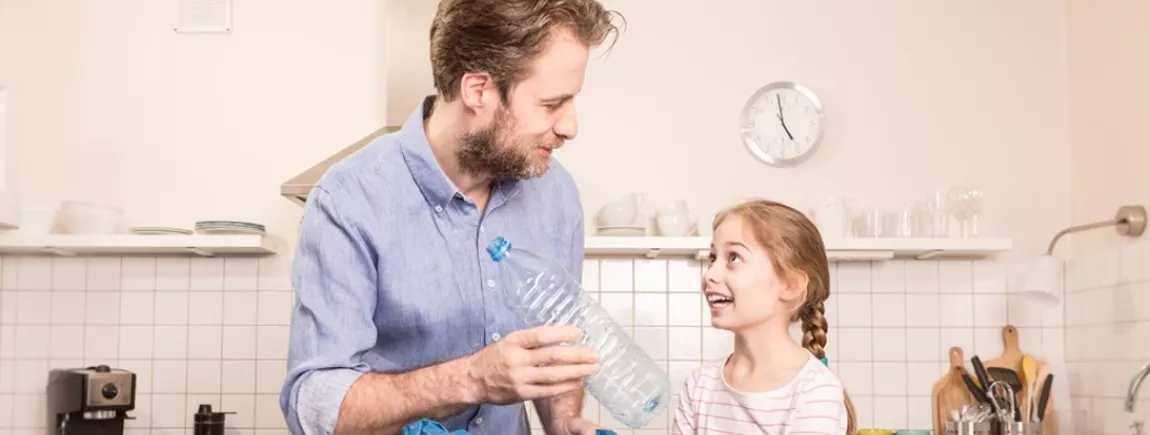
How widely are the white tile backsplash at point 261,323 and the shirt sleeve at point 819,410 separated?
76.3 inches

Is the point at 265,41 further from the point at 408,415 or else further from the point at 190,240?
the point at 408,415

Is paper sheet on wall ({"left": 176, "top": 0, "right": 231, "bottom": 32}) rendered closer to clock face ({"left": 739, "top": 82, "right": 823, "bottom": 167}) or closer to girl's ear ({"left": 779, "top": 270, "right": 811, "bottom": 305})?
clock face ({"left": 739, "top": 82, "right": 823, "bottom": 167})

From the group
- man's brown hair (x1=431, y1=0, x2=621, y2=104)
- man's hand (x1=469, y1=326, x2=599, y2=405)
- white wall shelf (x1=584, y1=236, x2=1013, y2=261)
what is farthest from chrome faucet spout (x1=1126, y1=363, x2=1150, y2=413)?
man's hand (x1=469, y1=326, x2=599, y2=405)

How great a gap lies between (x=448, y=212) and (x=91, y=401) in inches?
81.7

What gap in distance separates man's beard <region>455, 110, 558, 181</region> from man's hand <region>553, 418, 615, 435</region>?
387 millimetres

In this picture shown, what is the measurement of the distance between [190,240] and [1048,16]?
273 centimetres

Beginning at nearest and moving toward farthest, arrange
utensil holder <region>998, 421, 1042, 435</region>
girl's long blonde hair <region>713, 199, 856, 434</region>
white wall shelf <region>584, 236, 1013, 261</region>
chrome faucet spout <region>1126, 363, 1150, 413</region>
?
girl's long blonde hair <region>713, 199, 856, 434</region>
chrome faucet spout <region>1126, 363, 1150, 413</region>
utensil holder <region>998, 421, 1042, 435</region>
white wall shelf <region>584, 236, 1013, 261</region>

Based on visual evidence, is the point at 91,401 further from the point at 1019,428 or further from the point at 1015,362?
the point at 1015,362

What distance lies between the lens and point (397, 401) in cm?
162

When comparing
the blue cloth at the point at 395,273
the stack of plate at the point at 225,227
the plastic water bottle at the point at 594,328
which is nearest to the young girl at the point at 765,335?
the plastic water bottle at the point at 594,328

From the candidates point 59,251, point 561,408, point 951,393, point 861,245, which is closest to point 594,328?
point 561,408

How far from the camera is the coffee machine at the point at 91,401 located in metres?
3.55

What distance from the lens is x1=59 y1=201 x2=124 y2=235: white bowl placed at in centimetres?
376

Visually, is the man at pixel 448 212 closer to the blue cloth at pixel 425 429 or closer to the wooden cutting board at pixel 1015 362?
the blue cloth at pixel 425 429
